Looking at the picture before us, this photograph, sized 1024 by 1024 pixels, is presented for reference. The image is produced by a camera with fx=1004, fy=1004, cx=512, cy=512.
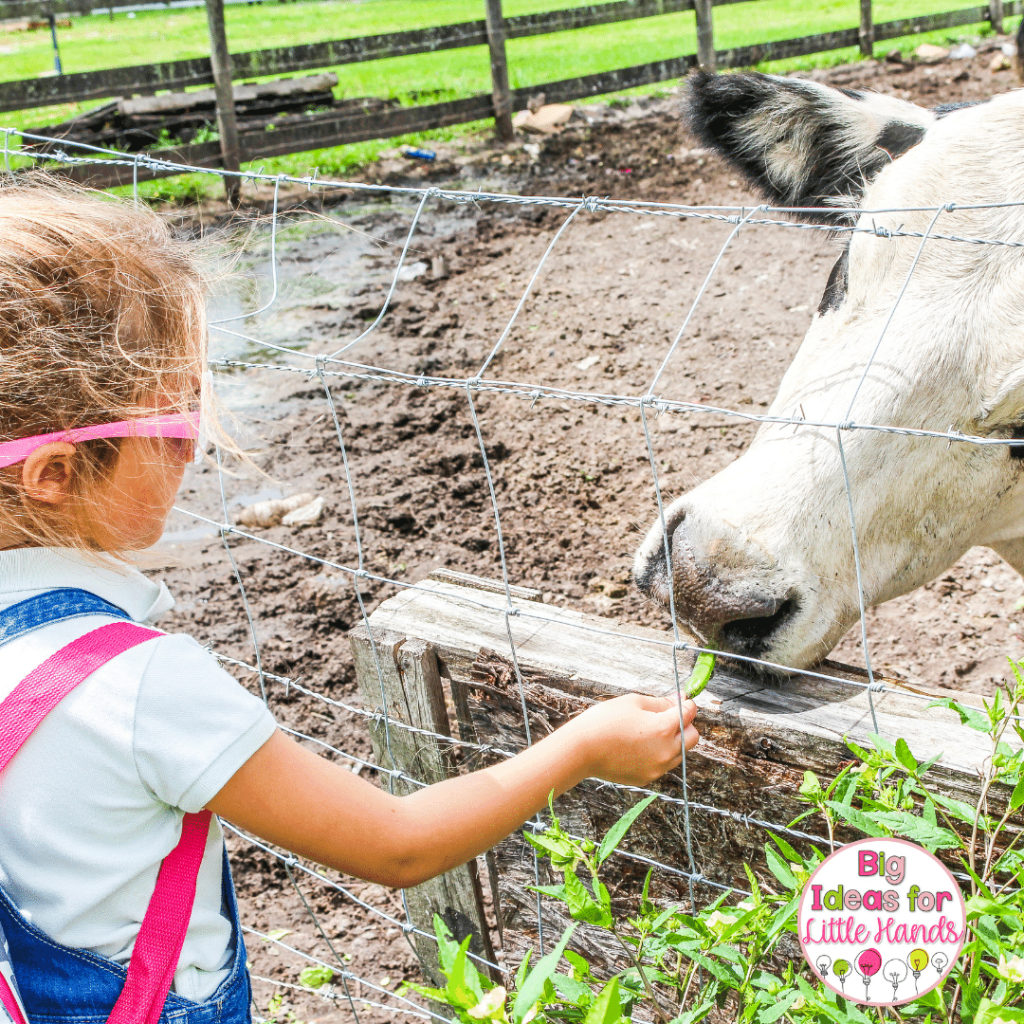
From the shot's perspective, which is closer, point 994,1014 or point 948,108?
point 994,1014

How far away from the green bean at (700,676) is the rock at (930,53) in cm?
1308

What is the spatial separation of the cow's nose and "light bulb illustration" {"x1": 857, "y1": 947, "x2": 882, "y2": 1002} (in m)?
0.70

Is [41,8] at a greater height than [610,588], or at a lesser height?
greater

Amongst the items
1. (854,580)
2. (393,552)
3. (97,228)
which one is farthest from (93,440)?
(393,552)

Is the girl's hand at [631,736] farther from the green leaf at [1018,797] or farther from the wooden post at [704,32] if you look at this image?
the wooden post at [704,32]

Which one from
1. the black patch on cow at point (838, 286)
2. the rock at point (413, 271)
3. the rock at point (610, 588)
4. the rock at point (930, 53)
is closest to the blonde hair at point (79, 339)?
the black patch on cow at point (838, 286)

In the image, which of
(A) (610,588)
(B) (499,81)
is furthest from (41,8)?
(A) (610,588)

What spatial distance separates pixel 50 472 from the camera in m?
1.18

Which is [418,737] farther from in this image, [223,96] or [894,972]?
[223,96]

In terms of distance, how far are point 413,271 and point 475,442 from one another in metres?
2.35

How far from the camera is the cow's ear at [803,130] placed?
2.56 metres

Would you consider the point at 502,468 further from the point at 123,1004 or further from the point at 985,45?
the point at 985,45

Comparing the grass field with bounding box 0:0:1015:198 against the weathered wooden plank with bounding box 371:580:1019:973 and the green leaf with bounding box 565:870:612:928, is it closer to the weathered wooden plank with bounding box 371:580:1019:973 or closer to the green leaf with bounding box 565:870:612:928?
the weathered wooden plank with bounding box 371:580:1019:973

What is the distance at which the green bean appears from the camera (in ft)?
5.00
